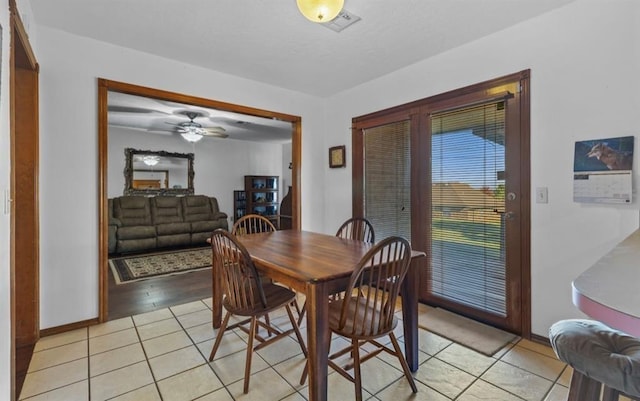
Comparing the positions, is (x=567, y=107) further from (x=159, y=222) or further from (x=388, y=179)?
(x=159, y=222)

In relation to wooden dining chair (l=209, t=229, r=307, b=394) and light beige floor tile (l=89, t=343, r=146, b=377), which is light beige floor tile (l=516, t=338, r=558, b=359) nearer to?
wooden dining chair (l=209, t=229, r=307, b=394)

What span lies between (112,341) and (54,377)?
1.44ft

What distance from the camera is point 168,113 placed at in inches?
195

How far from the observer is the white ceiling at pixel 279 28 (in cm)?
214

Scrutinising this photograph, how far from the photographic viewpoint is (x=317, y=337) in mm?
1469

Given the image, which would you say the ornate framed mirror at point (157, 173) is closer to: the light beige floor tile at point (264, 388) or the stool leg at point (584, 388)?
the light beige floor tile at point (264, 388)

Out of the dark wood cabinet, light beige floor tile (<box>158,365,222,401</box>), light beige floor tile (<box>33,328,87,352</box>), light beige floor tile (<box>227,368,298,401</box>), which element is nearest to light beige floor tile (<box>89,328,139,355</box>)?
light beige floor tile (<box>33,328,87,352</box>)

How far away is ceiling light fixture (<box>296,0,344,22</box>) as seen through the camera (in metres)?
1.69

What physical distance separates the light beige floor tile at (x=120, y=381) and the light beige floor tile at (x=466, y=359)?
1.90 metres

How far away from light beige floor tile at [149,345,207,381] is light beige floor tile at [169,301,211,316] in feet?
2.36

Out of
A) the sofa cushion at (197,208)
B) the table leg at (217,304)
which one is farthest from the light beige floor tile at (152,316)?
the sofa cushion at (197,208)

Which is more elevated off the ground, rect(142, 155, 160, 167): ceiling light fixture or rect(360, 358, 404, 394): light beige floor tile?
rect(142, 155, 160, 167): ceiling light fixture

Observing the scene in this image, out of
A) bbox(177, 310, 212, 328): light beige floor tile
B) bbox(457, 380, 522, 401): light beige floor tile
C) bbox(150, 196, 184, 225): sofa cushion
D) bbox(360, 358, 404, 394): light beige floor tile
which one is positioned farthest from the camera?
bbox(150, 196, 184, 225): sofa cushion

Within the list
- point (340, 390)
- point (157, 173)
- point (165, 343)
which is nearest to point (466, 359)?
point (340, 390)
